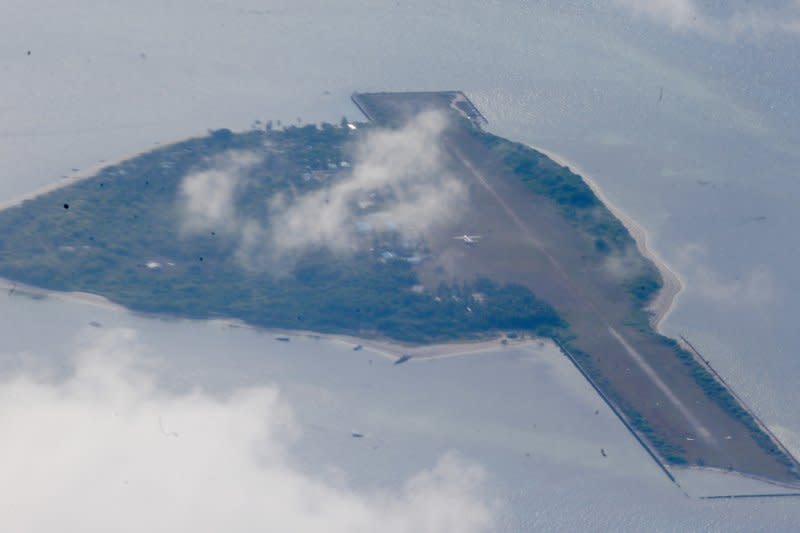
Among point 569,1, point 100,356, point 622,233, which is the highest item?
point 569,1

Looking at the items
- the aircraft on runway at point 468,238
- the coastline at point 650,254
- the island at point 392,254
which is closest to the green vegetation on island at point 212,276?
the island at point 392,254

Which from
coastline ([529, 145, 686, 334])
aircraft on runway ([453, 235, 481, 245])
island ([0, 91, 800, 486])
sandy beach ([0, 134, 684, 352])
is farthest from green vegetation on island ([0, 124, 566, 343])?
coastline ([529, 145, 686, 334])

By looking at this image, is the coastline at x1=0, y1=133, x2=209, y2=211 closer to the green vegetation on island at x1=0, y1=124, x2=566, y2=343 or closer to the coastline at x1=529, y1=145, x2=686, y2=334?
the green vegetation on island at x1=0, y1=124, x2=566, y2=343

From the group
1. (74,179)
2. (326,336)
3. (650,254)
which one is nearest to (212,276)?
(326,336)

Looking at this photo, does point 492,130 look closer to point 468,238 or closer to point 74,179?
point 468,238

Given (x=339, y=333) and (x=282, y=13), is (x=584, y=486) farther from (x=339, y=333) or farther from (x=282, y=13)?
(x=282, y=13)

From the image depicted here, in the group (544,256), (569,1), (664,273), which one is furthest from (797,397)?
(569,1)

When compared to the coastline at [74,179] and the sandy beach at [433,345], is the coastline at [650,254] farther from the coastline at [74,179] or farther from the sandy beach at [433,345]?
the coastline at [74,179]
